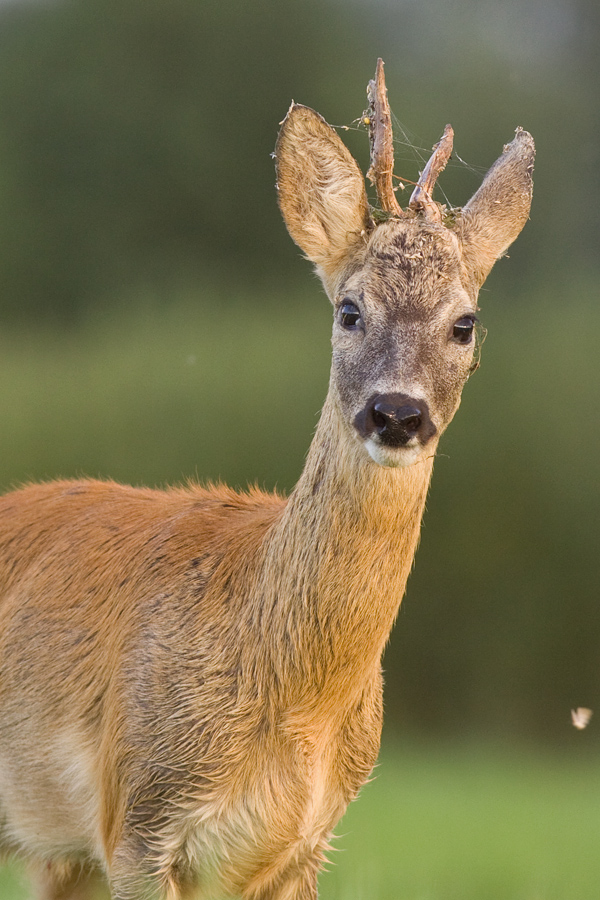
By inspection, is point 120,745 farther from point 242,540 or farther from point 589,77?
point 589,77

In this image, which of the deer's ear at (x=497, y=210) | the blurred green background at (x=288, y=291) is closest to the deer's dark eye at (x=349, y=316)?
the deer's ear at (x=497, y=210)

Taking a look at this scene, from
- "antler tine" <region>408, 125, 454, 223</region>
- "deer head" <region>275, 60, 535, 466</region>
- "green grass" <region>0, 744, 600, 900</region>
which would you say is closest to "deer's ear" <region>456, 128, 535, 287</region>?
"deer head" <region>275, 60, 535, 466</region>

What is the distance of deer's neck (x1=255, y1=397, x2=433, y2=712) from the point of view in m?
4.32

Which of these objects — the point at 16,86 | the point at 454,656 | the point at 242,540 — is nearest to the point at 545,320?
the point at 454,656

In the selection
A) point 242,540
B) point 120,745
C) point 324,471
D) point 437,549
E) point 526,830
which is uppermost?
point 324,471

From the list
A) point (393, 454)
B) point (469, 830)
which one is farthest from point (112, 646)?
point (469, 830)

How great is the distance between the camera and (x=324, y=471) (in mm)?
4402

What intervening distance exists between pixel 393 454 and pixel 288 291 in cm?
1047

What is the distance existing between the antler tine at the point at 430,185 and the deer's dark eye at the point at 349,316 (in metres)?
0.46

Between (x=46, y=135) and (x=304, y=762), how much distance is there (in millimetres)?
12558

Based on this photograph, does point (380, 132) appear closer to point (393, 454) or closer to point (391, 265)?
point (391, 265)

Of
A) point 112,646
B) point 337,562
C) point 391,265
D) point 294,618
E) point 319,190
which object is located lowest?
point 112,646

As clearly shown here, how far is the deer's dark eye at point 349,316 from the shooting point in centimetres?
433

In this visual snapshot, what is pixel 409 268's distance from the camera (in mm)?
4355
